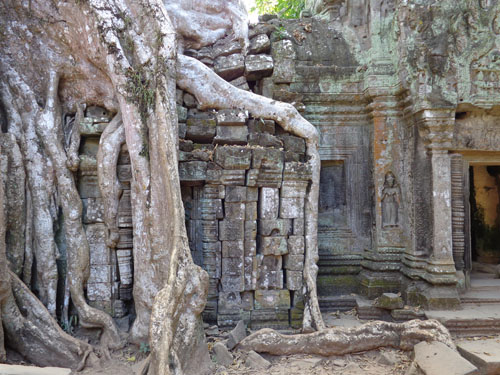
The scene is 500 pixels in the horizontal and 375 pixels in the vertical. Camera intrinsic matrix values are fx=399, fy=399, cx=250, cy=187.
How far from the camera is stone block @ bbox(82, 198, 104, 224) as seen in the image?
4348mm

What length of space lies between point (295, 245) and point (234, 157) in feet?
4.21

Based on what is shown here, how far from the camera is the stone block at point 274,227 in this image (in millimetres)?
4734

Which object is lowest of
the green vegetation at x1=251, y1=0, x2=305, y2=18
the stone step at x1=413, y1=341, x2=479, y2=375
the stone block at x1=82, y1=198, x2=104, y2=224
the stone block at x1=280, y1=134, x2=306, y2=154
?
the stone step at x1=413, y1=341, x2=479, y2=375

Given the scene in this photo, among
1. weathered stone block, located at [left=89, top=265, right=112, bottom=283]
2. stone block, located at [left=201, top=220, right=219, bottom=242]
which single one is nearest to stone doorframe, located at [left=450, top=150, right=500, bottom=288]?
stone block, located at [left=201, top=220, right=219, bottom=242]

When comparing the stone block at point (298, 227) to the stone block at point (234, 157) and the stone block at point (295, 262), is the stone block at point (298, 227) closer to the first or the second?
the stone block at point (295, 262)

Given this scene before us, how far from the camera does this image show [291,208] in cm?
482

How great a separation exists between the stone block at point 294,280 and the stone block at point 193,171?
1548 millimetres

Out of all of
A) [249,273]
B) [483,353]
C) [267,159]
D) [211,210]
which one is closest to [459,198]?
[483,353]

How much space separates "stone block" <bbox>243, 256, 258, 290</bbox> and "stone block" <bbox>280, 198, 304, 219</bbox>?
26.0 inches

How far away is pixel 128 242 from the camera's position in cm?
436

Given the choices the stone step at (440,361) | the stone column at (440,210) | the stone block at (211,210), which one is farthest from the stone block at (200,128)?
the stone step at (440,361)

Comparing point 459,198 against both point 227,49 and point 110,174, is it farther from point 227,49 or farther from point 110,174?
point 110,174

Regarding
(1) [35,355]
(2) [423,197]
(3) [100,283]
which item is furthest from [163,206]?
(2) [423,197]

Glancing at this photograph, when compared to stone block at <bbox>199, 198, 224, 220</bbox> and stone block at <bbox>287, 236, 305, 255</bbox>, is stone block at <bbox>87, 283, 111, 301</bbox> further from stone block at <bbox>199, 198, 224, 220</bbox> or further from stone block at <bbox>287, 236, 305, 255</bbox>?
stone block at <bbox>287, 236, 305, 255</bbox>
